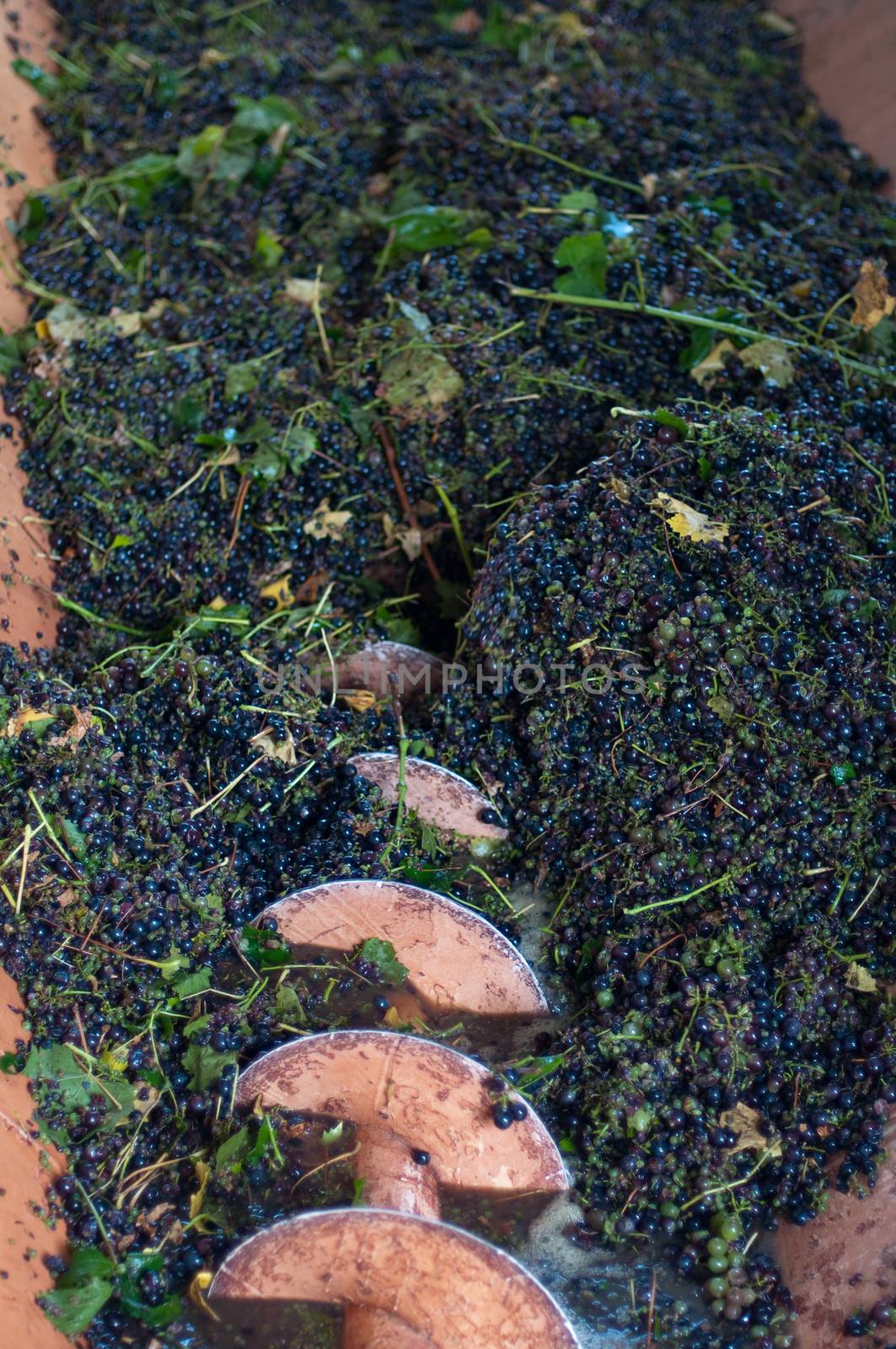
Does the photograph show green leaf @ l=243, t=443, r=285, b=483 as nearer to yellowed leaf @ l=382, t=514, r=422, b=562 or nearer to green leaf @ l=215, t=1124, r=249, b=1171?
yellowed leaf @ l=382, t=514, r=422, b=562

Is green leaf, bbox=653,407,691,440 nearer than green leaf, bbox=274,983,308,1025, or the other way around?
green leaf, bbox=274,983,308,1025

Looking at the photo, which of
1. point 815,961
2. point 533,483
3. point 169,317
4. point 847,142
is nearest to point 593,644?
point 533,483

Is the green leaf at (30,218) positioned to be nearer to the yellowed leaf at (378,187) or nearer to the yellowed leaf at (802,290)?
the yellowed leaf at (378,187)

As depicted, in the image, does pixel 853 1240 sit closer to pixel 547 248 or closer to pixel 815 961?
pixel 815 961

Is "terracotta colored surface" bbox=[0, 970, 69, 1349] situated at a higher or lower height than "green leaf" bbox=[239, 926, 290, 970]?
lower

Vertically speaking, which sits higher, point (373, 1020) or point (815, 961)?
point (815, 961)

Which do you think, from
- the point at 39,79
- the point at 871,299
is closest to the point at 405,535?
the point at 871,299

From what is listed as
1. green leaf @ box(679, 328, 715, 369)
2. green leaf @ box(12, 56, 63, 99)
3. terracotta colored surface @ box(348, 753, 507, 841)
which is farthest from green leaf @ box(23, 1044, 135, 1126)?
green leaf @ box(12, 56, 63, 99)
